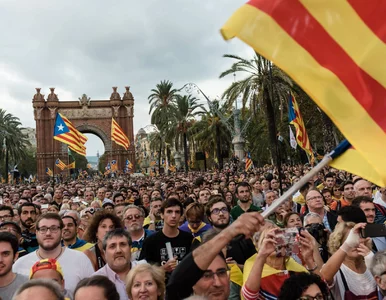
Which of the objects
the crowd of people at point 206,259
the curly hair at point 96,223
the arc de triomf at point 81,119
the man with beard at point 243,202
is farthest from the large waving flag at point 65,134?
the arc de triomf at point 81,119

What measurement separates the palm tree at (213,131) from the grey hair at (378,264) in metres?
31.2

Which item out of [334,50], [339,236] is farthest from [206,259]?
[339,236]

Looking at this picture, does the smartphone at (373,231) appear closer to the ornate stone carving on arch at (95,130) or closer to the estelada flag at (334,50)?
the estelada flag at (334,50)

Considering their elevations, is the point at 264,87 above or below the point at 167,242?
Result: above

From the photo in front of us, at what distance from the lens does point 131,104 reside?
72062mm

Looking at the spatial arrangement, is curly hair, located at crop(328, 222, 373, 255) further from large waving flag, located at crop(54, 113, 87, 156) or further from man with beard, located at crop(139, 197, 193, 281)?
large waving flag, located at crop(54, 113, 87, 156)

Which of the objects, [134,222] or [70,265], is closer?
[70,265]

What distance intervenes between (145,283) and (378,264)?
1.91m

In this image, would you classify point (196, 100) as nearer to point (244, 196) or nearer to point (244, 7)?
point (244, 196)

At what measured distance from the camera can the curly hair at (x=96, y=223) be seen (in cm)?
541

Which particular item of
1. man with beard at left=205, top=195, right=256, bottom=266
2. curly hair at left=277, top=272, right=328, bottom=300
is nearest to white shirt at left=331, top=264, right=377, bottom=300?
curly hair at left=277, top=272, right=328, bottom=300

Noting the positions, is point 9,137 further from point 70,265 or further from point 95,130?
point 70,265

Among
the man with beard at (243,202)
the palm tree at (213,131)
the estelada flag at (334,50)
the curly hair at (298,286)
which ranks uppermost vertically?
the palm tree at (213,131)

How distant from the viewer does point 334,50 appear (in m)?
2.90
